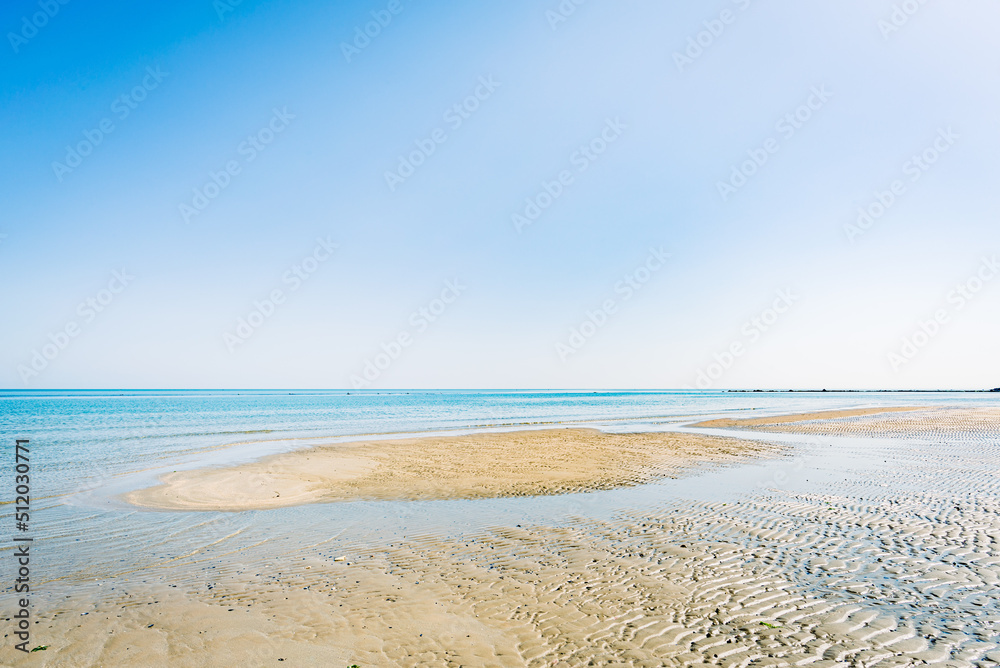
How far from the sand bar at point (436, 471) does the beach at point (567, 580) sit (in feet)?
0.69

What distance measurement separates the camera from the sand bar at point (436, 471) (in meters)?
15.8

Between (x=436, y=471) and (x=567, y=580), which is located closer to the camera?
(x=567, y=580)

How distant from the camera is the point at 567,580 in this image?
333 inches

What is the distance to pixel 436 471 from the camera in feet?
66.1

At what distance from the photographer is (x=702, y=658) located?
19.6ft

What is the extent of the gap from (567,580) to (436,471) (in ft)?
40.4

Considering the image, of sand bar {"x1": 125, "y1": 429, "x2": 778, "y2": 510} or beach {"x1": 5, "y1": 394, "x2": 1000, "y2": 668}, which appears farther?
sand bar {"x1": 125, "y1": 429, "x2": 778, "y2": 510}

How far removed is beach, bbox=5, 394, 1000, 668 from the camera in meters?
6.27

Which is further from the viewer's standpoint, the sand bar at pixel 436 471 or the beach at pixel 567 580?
the sand bar at pixel 436 471

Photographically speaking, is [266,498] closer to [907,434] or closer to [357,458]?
[357,458]

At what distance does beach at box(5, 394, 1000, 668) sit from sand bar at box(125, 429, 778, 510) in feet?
0.69

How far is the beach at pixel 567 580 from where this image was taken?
20.6ft

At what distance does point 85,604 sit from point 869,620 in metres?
11.3

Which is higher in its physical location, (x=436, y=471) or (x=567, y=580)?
(x=567, y=580)
